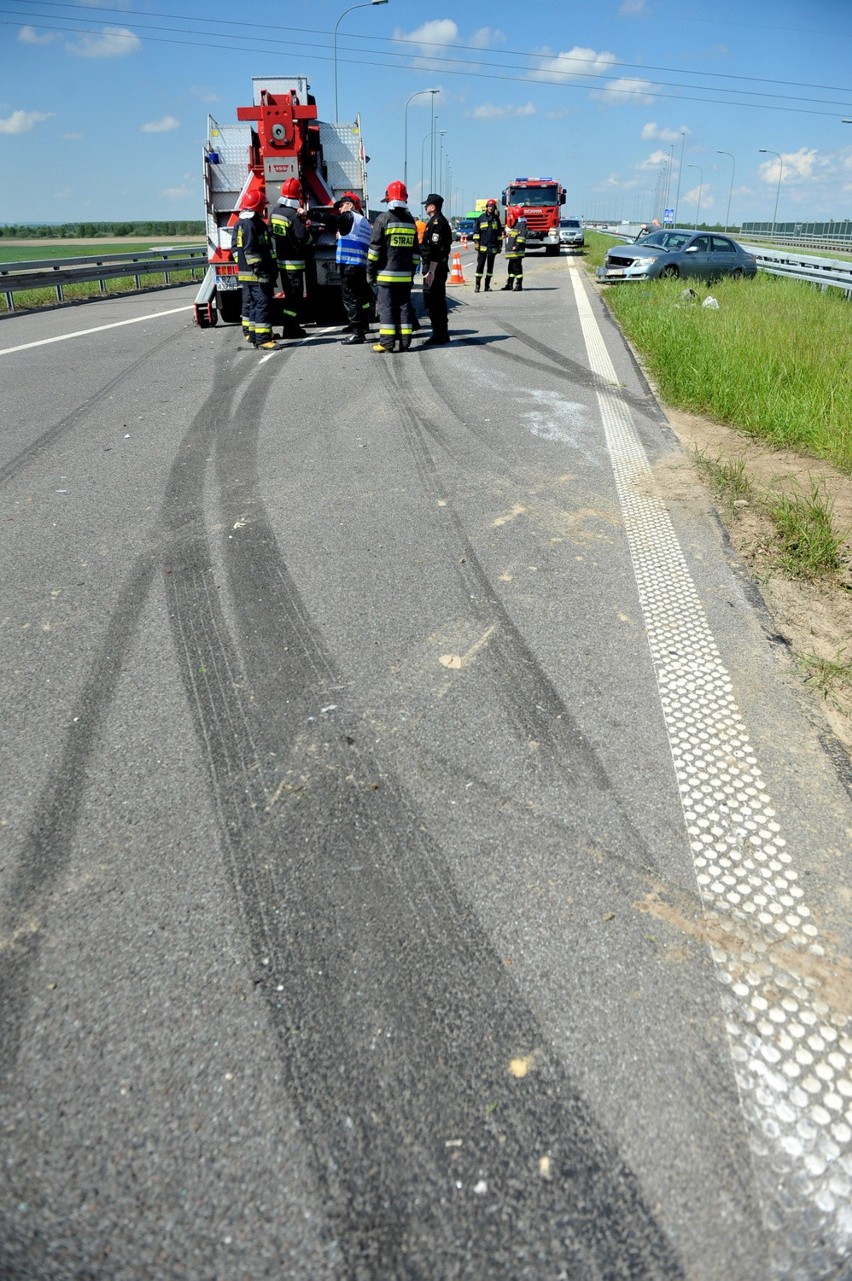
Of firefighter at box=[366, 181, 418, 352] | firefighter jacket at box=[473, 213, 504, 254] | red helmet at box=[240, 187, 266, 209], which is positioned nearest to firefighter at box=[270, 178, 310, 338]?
red helmet at box=[240, 187, 266, 209]

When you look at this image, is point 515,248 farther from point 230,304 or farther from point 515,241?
point 230,304

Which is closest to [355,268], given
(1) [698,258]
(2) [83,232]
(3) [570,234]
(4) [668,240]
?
(1) [698,258]

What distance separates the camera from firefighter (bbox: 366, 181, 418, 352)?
1114cm

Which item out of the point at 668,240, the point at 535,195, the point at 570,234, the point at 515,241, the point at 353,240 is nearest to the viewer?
the point at 353,240

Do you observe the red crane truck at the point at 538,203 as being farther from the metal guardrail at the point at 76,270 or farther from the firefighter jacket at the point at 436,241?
the firefighter jacket at the point at 436,241

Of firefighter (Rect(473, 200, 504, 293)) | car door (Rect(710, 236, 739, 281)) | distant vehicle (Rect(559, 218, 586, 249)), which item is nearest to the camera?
firefighter (Rect(473, 200, 504, 293))

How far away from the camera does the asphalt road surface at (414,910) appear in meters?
1.65

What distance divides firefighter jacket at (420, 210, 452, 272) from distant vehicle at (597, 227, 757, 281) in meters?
8.76

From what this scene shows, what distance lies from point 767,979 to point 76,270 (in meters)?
22.4

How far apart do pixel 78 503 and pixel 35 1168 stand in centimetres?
460

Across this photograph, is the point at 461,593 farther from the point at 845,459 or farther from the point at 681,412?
the point at 681,412

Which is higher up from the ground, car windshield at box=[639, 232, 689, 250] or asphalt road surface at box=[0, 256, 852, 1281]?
car windshield at box=[639, 232, 689, 250]

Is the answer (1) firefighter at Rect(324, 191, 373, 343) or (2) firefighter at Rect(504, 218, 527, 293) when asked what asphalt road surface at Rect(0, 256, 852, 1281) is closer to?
(1) firefighter at Rect(324, 191, 373, 343)

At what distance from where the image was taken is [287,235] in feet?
39.5
